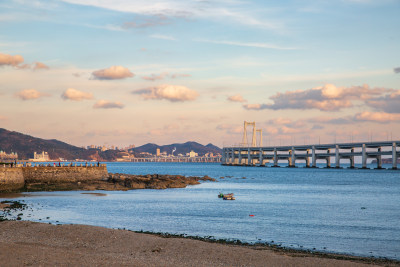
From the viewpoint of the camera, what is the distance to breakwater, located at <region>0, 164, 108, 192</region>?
58.1m

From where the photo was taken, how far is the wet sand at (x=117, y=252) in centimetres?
1856

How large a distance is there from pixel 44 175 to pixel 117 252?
162 ft

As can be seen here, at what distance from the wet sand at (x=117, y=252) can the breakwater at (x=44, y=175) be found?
3287cm

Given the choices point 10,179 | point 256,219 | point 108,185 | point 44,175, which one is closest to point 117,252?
point 256,219

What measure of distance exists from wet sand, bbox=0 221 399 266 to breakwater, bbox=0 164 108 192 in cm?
3287

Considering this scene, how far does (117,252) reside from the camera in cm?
2173

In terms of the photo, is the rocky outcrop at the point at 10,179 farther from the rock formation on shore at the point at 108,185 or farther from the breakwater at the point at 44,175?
the rock formation on shore at the point at 108,185

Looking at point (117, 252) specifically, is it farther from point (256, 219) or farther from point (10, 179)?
point (10, 179)

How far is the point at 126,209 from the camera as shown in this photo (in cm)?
4416

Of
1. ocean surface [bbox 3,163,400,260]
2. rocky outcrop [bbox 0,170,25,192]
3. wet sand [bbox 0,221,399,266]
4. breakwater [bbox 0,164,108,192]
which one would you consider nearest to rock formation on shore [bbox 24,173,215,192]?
breakwater [bbox 0,164,108,192]

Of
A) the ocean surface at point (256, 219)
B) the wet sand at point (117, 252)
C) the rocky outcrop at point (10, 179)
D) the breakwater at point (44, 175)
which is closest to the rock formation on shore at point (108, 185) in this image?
the breakwater at point (44, 175)

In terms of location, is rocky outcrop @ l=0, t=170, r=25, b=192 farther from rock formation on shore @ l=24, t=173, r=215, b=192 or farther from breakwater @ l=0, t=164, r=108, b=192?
rock formation on shore @ l=24, t=173, r=215, b=192

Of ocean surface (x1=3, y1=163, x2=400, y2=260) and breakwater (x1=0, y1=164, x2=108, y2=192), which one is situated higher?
breakwater (x1=0, y1=164, x2=108, y2=192)

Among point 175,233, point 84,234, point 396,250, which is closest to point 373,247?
point 396,250
